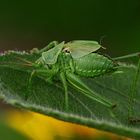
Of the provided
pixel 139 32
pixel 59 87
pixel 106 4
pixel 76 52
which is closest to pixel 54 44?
pixel 76 52

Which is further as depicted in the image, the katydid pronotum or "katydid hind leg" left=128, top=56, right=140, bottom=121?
the katydid pronotum

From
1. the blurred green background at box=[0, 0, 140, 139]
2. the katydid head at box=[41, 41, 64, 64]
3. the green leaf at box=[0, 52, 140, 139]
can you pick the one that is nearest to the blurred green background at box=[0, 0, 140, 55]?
the blurred green background at box=[0, 0, 140, 139]

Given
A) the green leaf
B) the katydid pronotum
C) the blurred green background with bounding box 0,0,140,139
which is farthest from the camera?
the blurred green background with bounding box 0,0,140,139

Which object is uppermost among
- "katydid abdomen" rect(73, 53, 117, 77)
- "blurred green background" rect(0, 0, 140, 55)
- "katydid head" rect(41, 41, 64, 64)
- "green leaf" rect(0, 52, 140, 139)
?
"blurred green background" rect(0, 0, 140, 55)

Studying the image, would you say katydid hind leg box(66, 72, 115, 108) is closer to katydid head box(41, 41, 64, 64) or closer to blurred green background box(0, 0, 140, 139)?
katydid head box(41, 41, 64, 64)

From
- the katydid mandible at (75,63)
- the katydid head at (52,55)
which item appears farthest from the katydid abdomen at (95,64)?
the katydid head at (52,55)

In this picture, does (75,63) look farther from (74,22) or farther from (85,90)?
(74,22)

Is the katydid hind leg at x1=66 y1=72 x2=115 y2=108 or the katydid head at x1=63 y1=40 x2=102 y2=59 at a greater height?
the katydid head at x1=63 y1=40 x2=102 y2=59

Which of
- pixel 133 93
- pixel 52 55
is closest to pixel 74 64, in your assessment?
pixel 52 55
